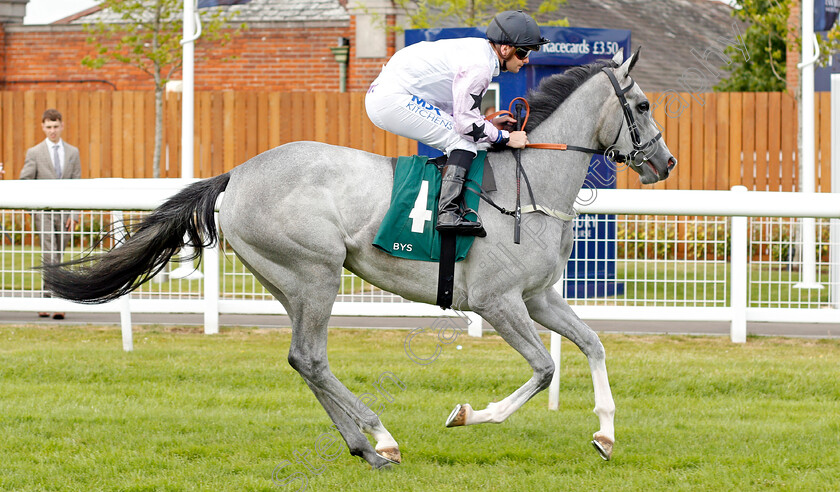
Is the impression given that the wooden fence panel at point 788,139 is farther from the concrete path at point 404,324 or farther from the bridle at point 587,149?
the bridle at point 587,149

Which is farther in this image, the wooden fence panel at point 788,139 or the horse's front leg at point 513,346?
the wooden fence panel at point 788,139

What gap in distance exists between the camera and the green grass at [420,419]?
431 cm

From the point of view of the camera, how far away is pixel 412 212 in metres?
4.46

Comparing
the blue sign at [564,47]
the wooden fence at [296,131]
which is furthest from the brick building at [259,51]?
the blue sign at [564,47]

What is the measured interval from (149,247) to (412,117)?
1338 millimetres

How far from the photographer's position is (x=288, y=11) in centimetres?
2114

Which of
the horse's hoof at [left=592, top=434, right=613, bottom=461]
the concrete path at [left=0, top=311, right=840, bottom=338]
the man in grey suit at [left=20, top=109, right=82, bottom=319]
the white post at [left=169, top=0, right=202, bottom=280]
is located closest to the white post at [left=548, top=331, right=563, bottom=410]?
the horse's hoof at [left=592, top=434, right=613, bottom=461]

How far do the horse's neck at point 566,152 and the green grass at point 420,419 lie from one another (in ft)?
3.86

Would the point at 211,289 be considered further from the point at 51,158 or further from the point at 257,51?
the point at 257,51

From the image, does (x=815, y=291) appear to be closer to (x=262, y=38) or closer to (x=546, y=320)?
(x=546, y=320)

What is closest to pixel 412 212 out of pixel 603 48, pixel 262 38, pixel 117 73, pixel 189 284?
pixel 189 284

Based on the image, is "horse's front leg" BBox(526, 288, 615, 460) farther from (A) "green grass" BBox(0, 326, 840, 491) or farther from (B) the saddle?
(B) the saddle

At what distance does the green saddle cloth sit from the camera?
4.45 meters

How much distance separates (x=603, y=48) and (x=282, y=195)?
262 inches
